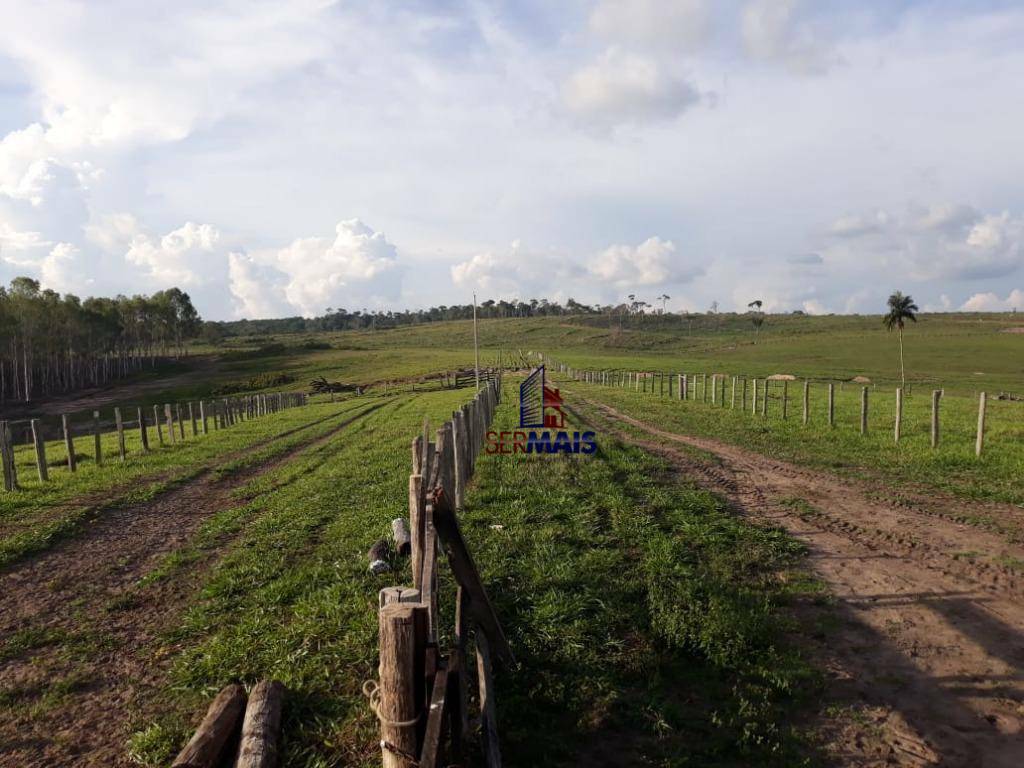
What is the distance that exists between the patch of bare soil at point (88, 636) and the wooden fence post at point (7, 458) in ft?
14.5

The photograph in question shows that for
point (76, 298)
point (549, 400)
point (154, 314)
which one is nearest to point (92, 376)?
point (76, 298)

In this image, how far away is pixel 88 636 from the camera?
6383mm

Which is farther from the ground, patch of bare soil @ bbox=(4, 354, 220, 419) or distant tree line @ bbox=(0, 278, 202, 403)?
distant tree line @ bbox=(0, 278, 202, 403)

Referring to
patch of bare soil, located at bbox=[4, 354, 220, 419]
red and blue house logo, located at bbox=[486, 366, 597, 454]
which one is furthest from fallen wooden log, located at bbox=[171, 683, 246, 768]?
patch of bare soil, located at bbox=[4, 354, 220, 419]

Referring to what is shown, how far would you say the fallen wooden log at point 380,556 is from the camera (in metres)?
7.50

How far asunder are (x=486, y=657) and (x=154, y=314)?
103 m

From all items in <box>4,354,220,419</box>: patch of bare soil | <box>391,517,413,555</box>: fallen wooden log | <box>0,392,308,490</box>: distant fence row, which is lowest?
<box>4,354,220,419</box>: patch of bare soil

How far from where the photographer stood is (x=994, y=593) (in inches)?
269

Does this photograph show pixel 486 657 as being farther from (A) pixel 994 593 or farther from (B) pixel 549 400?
(B) pixel 549 400

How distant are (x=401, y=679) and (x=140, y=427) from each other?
19.8 meters

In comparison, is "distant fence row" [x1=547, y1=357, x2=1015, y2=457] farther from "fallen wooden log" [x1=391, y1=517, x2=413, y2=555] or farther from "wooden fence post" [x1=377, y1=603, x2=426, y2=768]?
"wooden fence post" [x1=377, y1=603, x2=426, y2=768]

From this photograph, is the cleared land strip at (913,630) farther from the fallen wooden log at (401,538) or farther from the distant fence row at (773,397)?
the distant fence row at (773,397)

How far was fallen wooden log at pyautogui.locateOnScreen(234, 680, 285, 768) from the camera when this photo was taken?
4.09 m

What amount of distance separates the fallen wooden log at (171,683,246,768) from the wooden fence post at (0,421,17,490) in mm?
12161
